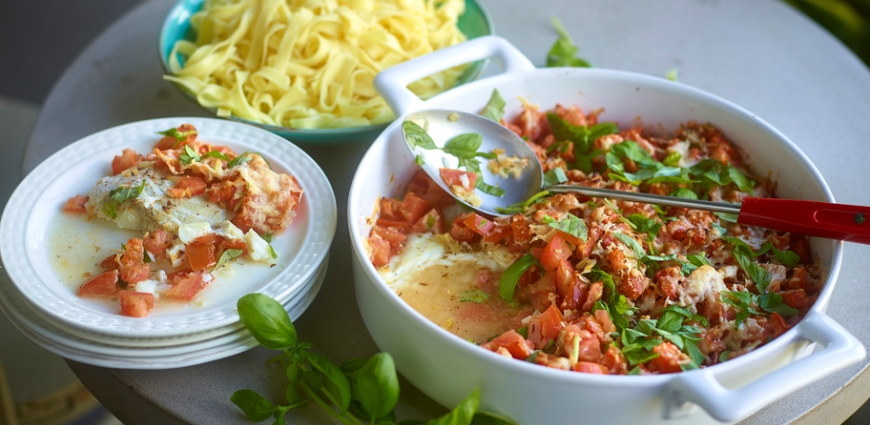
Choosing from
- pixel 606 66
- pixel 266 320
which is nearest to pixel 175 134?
pixel 266 320

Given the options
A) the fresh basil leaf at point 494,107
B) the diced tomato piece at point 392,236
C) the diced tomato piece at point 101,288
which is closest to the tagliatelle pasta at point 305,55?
the fresh basil leaf at point 494,107

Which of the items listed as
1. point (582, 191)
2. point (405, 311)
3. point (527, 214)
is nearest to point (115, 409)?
point (405, 311)

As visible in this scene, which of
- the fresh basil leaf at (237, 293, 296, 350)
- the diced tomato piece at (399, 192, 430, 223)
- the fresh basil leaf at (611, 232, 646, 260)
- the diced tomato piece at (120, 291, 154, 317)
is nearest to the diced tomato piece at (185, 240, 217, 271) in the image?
the diced tomato piece at (120, 291, 154, 317)

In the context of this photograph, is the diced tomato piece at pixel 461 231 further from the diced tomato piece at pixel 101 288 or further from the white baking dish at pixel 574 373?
the diced tomato piece at pixel 101 288

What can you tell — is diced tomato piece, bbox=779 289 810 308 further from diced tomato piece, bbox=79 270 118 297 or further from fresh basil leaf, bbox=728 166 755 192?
diced tomato piece, bbox=79 270 118 297

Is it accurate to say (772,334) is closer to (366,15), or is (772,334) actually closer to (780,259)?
(780,259)
